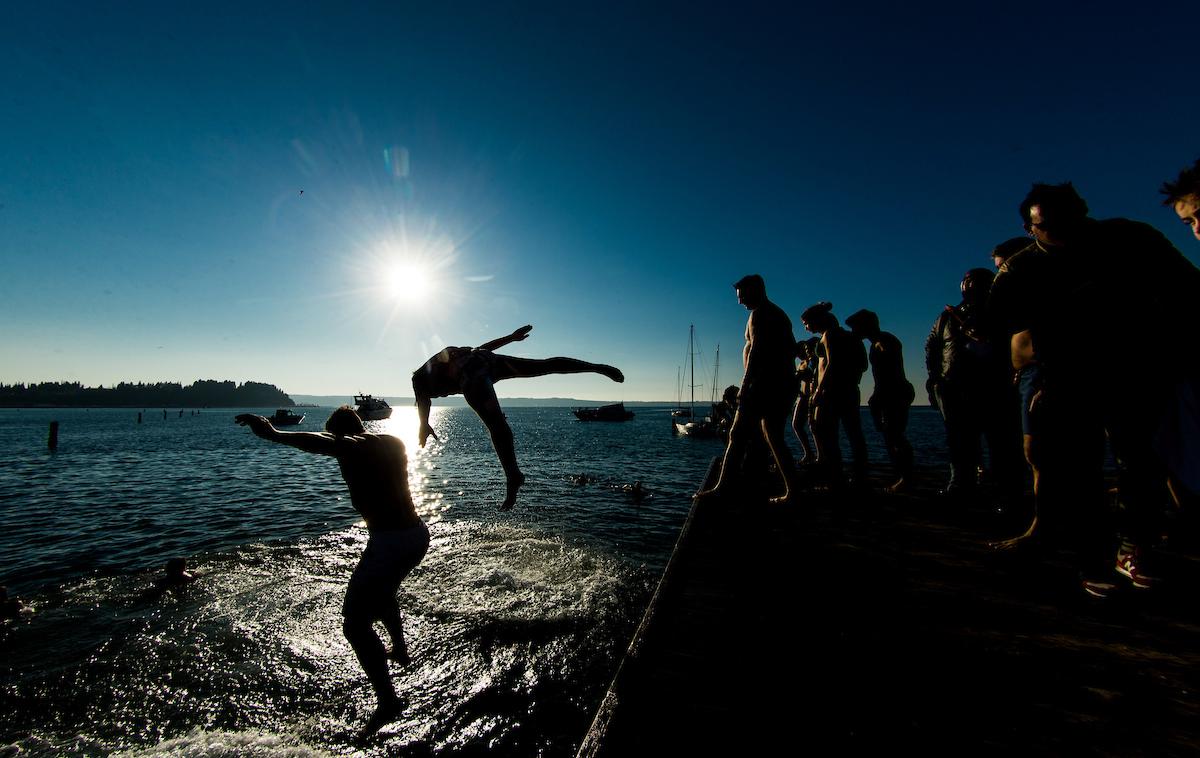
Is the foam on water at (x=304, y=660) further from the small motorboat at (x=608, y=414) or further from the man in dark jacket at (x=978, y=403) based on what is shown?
the small motorboat at (x=608, y=414)

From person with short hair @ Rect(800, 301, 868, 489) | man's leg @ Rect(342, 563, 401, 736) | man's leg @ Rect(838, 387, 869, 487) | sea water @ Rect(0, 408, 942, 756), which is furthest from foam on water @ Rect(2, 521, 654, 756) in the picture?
man's leg @ Rect(838, 387, 869, 487)

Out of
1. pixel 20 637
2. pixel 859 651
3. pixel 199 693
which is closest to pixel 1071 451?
pixel 859 651

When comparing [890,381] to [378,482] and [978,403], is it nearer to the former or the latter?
[978,403]

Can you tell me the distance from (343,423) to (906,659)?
452 cm

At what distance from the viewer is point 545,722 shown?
4.75 metres

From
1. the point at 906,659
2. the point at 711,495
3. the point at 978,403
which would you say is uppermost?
the point at 978,403

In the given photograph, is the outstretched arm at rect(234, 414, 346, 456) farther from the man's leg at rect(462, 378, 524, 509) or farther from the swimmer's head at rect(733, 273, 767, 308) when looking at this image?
the swimmer's head at rect(733, 273, 767, 308)

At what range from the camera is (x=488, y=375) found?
3195mm

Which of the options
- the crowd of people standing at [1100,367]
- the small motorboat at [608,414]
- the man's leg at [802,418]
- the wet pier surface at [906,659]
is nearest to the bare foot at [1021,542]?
the crowd of people standing at [1100,367]

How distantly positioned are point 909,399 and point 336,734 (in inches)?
386

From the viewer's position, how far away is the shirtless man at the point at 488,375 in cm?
311

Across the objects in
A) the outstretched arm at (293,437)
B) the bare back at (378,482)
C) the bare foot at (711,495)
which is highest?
the outstretched arm at (293,437)

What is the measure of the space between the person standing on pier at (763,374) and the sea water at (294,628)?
354 cm

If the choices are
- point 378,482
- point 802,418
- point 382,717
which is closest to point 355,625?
point 378,482
